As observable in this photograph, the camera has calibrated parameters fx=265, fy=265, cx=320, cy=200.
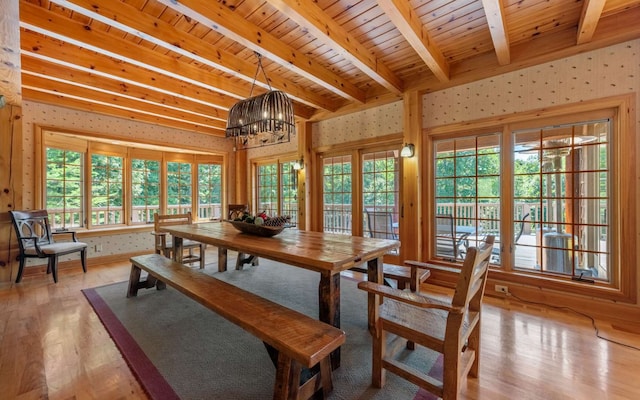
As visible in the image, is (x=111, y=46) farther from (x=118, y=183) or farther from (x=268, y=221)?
(x=118, y=183)

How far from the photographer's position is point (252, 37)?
7.97 ft

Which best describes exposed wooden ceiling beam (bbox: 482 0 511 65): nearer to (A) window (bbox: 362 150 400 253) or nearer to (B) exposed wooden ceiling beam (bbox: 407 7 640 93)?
(B) exposed wooden ceiling beam (bbox: 407 7 640 93)

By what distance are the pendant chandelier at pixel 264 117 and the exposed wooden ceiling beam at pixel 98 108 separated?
10.4 ft

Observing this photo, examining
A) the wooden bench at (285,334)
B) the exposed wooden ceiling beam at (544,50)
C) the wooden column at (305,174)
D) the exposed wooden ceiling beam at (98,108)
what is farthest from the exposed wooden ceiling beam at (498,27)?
the exposed wooden ceiling beam at (98,108)

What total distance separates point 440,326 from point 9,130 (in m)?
4.16

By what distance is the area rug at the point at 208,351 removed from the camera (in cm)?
158

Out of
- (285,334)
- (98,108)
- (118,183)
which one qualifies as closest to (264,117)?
(285,334)

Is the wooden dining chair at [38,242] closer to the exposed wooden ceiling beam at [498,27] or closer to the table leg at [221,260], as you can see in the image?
the table leg at [221,260]

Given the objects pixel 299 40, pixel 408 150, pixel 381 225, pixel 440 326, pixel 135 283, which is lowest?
pixel 135 283

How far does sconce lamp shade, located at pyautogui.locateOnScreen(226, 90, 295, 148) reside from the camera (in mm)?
2254

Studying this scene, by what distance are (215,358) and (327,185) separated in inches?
136

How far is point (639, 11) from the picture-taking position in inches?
88.9

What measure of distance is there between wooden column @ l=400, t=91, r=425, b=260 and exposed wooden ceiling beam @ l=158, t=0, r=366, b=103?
0.98 meters

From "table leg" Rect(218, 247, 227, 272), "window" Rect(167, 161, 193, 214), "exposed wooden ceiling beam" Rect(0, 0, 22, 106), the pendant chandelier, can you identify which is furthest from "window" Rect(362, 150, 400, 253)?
"window" Rect(167, 161, 193, 214)
